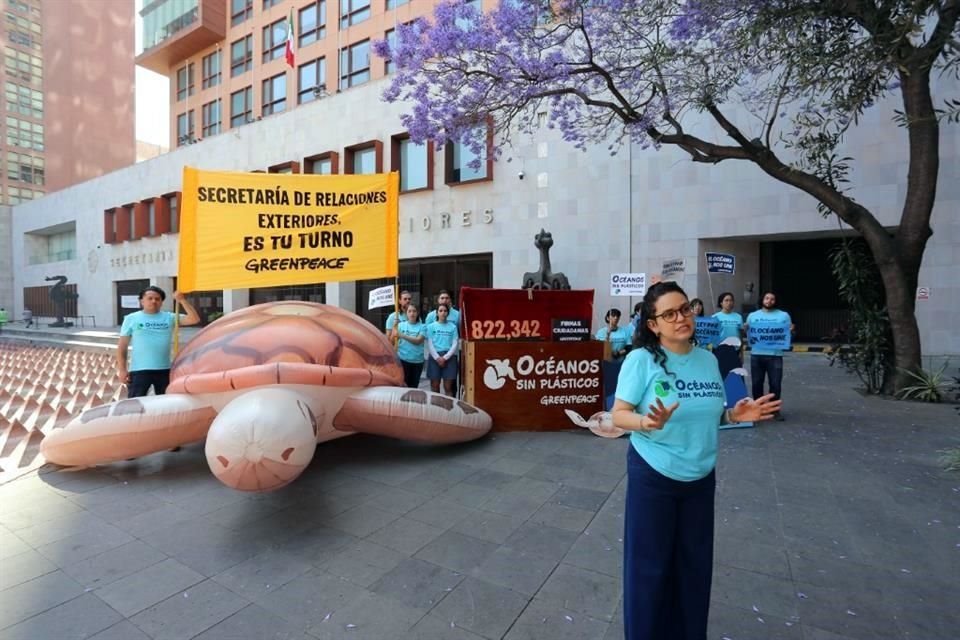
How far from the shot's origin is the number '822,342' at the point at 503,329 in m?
6.30

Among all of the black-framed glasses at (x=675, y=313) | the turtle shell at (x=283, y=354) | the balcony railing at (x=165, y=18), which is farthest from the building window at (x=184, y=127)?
the black-framed glasses at (x=675, y=313)

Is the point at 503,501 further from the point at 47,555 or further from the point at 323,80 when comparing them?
the point at 323,80

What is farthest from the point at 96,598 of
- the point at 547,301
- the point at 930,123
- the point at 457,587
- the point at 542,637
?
the point at 930,123

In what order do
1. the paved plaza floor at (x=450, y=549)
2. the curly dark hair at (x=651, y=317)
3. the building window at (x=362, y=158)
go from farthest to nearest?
the building window at (x=362, y=158) → the paved plaza floor at (x=450, y=549) → the curly dark hair at (x=651, y=317)

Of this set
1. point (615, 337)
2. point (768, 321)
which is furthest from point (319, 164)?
point (768, 321)

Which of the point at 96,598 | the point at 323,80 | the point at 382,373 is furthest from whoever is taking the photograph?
the point at 323,80


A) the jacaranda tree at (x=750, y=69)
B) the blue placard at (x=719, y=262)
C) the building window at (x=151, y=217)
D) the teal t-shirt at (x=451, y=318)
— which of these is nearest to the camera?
the jacaranda tree at (x=750, y=69)

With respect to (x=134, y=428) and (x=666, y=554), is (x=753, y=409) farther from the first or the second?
(x=134, y=428)

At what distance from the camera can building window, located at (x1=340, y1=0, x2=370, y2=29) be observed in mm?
22766

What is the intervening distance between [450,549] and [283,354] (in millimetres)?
2076

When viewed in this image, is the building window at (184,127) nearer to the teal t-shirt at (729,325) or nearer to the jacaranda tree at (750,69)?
the jacaranda tree at (750,69)

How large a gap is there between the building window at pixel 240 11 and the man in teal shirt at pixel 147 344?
95.3ft

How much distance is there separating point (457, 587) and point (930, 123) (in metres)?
9.71

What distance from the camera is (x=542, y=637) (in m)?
2.29
